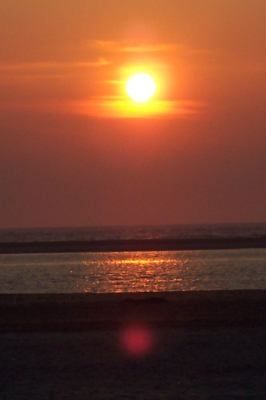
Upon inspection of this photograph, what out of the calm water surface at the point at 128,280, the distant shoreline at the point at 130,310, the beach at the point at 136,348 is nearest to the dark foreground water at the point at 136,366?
the beach at the point at 136,348

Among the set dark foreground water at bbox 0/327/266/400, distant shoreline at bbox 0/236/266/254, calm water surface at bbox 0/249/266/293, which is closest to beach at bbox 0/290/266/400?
dark foreground water at bbox 0/327/266/400

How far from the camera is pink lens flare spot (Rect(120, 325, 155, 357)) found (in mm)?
13208

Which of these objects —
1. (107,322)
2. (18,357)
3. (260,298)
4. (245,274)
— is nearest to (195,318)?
(107,322)

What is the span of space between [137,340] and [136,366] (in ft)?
8.46

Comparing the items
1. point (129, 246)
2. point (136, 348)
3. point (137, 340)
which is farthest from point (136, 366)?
point (129, 246)

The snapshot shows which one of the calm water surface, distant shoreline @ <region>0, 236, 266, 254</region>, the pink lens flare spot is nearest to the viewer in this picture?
the pink lens flare spot

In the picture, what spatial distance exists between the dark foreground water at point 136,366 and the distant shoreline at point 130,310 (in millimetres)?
1268

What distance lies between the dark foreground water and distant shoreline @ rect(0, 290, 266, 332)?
4.16 ft

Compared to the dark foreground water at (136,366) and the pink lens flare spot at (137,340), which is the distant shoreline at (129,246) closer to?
the pink lens flare spot at (137,340)

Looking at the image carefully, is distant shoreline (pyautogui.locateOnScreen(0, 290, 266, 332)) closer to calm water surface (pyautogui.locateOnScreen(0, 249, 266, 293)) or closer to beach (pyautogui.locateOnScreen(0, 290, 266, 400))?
beach (pyautogui.locateOnScreen(0, 290, 266, 400))

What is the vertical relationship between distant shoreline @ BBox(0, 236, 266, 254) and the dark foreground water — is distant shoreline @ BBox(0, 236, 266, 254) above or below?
above

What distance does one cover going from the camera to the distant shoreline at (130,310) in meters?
16.9

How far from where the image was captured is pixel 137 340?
1441 cm

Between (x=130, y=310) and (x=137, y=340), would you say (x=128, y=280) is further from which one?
(x=137, y=340)
